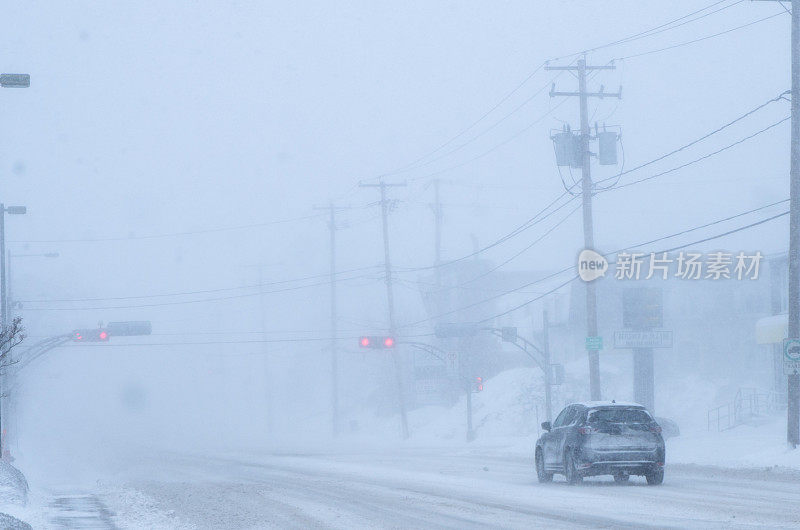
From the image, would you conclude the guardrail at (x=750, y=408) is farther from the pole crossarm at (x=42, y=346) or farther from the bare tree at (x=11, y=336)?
the bare tree at (x=11, y=336)

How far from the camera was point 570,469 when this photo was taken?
23.4 metres

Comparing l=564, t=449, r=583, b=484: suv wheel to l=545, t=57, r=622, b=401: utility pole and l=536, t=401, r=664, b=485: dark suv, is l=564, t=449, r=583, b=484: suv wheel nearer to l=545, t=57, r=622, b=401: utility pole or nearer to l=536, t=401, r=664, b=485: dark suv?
l=536, t=401, r=664, b=485: dark suv

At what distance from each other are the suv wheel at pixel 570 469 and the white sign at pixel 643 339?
84.1 feet

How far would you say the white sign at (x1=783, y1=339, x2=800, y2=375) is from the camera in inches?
1138

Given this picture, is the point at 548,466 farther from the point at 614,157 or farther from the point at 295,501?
the point at 614,157

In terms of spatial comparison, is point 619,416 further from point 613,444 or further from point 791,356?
point 791,356

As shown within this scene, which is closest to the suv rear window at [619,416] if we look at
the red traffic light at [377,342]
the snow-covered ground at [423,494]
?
the snow-covered ground at [423,494]

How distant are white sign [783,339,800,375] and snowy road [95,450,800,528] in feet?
12.6

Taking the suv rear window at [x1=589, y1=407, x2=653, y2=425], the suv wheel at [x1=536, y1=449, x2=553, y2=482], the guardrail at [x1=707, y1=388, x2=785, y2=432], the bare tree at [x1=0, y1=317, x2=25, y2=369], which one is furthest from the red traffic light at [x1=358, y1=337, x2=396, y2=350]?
the suv rear window at [x1=589, y1=407, x2=653, y2=425]

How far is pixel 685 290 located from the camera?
7581 centimetres

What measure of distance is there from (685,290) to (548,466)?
5290 cm

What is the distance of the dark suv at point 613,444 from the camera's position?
22.9 metres

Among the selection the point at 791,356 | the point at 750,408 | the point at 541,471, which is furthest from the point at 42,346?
the point at 791,356

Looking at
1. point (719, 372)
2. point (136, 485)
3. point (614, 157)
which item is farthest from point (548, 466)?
point (719, 372)
